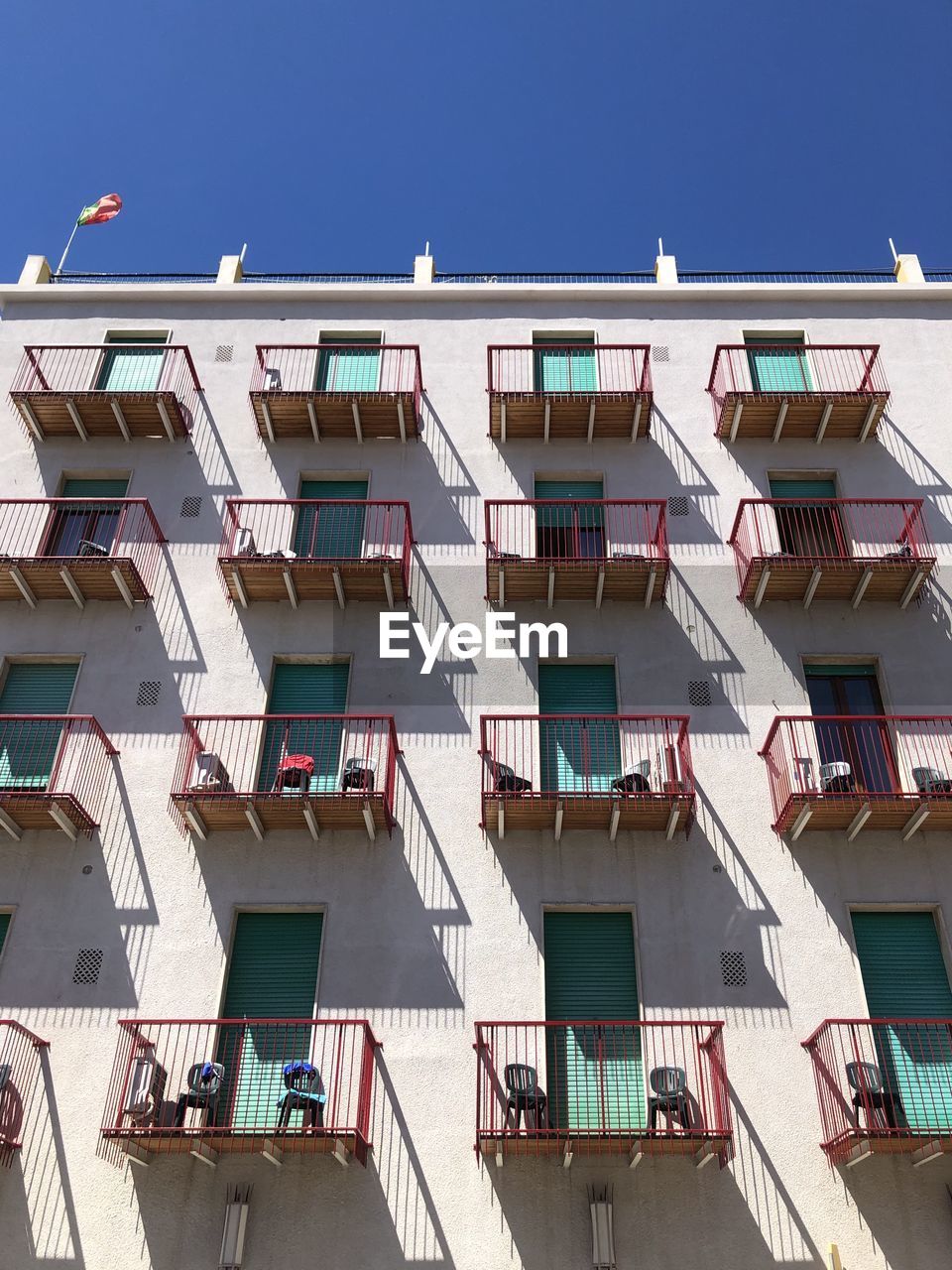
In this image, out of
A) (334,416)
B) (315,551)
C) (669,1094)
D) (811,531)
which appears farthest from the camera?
(334,416)

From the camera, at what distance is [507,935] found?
14.7m

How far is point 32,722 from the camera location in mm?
16500

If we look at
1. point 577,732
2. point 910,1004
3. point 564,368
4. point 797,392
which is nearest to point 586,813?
point 577,732

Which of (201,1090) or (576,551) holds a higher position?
(576,551)

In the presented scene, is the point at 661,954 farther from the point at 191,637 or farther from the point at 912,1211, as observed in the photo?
the point at 191,637

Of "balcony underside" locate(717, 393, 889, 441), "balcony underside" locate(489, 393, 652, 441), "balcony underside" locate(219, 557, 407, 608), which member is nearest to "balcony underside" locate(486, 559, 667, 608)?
"balcony underside" locate(219, 557, 407, 608)

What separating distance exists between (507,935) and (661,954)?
210cm

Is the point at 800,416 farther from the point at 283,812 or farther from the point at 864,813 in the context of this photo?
the point at 283,812

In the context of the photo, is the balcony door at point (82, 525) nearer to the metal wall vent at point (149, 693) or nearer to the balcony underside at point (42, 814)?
the metal wall vent at point (149, 693)

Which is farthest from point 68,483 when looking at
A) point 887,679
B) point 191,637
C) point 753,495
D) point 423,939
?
point 887,679

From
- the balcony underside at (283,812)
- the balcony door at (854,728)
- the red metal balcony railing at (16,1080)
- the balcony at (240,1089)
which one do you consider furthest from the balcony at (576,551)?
the red metal balcony railing at (16,1080)

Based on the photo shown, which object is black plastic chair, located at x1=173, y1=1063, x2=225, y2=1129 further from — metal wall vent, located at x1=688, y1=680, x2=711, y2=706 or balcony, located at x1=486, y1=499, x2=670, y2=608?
metal wall vent, located at x1=688, y1=680, x2=711, y2=706

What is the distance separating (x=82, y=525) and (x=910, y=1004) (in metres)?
15.4

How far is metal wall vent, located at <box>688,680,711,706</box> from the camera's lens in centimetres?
1677
